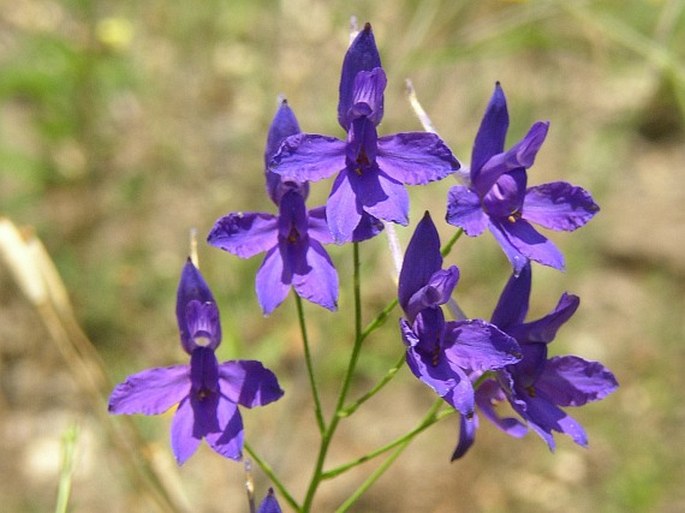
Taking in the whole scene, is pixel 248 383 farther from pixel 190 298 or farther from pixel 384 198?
pixel 384 198

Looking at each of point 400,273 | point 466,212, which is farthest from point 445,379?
point 466,212

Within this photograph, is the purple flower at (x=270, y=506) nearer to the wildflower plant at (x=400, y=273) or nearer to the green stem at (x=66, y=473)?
the wildflower plant at (x=400, y=273)

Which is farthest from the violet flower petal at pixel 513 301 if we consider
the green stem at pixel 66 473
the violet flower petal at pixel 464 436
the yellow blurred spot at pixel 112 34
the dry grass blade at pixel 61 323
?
the yellow blurred spot at pixel 112 34

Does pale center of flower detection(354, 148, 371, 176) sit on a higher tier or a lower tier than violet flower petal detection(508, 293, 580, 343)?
higher

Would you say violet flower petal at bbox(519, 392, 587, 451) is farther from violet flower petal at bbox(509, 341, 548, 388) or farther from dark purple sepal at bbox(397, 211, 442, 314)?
dark purple sepal at bbox(397, 211, 442, 314)

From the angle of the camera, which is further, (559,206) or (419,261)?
(559,206)

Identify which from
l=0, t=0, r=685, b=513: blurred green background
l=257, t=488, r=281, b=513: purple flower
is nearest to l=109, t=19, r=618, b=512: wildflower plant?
l=257, t=488, r=281, b=513: purple flower

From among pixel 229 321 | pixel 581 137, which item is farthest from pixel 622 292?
pixel 229 321
